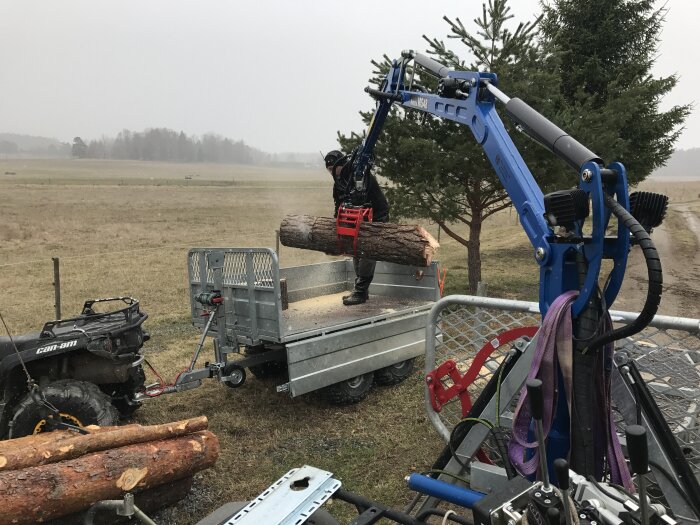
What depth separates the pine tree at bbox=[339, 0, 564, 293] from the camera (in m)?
8.67

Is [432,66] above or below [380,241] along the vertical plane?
above

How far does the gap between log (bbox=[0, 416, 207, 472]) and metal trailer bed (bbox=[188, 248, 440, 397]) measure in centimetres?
A: 122

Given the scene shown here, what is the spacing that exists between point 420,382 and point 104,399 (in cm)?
338

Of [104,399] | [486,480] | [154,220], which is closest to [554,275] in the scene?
[486,480]

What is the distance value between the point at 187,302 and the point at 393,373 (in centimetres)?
597

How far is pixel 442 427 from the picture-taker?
12.2ft

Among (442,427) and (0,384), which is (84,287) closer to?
(0,384)

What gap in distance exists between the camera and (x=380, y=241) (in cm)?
597

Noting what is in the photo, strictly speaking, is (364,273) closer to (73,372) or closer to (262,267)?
(262,267)

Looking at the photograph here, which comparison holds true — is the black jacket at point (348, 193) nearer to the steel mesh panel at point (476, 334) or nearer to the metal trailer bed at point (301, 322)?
the metal trailer bed at point (301, 322)

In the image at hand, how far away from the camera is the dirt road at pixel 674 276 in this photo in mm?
10594

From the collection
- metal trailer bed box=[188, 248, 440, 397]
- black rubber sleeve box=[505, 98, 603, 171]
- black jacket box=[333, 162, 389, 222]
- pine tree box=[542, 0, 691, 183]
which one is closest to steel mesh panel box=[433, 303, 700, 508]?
black rubber sleeve box=[505, 98, 603, 171]

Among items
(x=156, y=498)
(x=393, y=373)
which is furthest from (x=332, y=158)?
(x=156, y=498)

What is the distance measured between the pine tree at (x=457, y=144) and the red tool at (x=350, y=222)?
10.00 ft
